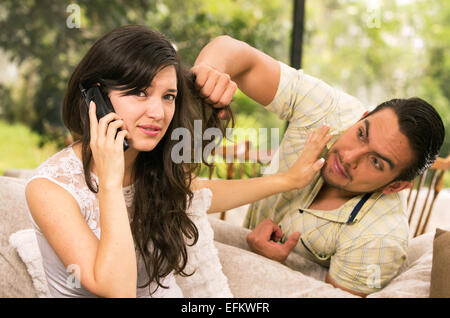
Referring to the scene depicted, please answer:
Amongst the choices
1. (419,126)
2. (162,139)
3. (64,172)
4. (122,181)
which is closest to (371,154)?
(419,126)

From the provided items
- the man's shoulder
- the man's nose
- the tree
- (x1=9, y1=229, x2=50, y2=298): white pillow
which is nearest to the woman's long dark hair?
(x1=9, y1=229, x2=50, y2=298): white pillow

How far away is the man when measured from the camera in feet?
4.20

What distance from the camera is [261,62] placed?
1.44 m

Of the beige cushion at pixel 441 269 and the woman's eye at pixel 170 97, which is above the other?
the woman's eye at pixel 170 97

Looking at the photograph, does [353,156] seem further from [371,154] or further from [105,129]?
[105,129]

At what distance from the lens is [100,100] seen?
96 cm

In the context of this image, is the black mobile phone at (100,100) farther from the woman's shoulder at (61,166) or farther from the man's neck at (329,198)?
the man's neck at (329,198)

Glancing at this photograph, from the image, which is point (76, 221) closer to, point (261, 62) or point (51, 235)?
point (51, 235)

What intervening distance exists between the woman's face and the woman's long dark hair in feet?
0.06

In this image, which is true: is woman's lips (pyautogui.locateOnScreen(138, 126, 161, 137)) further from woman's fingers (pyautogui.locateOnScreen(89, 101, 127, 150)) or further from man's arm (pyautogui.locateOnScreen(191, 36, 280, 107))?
man's arm (pyautogui.locateOnScreen(191, 36, 280, 107))

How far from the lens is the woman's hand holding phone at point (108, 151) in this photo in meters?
0.86

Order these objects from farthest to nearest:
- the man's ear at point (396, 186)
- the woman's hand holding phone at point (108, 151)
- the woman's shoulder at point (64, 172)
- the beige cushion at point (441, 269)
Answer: the man's ear at point (396, 186) → the beige cushion at point (441, 269) → the woman's shoulder at point (64, 172) → the woman's hand holding phone at point (108, 151)

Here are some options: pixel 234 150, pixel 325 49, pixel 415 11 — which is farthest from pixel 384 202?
pixel 415 11

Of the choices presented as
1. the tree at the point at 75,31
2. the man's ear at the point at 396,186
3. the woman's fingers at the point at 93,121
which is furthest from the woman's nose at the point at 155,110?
the tree at the point at 75,31
